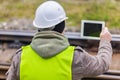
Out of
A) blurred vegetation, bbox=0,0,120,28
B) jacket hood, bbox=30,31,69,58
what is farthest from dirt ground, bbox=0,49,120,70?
blurred vegetation, bbox=0,0,120,28

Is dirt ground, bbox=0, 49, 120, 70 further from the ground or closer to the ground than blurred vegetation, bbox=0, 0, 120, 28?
closer to the ground

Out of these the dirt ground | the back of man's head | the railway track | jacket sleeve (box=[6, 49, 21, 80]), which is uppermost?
the back of man's head

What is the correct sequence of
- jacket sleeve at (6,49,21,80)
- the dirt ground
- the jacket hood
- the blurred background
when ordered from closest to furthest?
the jacket hood, jacket sleeve at (6,49,21,80), the dirt ground, the blurred background

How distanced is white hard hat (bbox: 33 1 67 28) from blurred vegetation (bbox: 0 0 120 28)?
620 cm

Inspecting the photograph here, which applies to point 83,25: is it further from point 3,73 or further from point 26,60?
point 26,60

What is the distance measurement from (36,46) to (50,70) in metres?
0.23

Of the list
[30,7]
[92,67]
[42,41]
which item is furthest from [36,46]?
[30,7]

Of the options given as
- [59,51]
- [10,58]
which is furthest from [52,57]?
[10,58]

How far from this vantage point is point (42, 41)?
3293 mm

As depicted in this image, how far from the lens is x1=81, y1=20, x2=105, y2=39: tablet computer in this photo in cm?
556

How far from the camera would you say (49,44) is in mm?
3268

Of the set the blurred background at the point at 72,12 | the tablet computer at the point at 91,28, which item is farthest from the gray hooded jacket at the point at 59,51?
the blurred background at the point at 72,12

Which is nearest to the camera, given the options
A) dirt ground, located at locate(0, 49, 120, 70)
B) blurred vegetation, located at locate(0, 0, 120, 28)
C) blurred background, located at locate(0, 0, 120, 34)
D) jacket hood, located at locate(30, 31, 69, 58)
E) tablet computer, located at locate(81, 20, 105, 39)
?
jacket hood, located at locate(30, 31, 69, 58)

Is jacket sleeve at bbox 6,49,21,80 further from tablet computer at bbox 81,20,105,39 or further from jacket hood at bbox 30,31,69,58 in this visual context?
tablet computer at bbox 81,20,105,39
